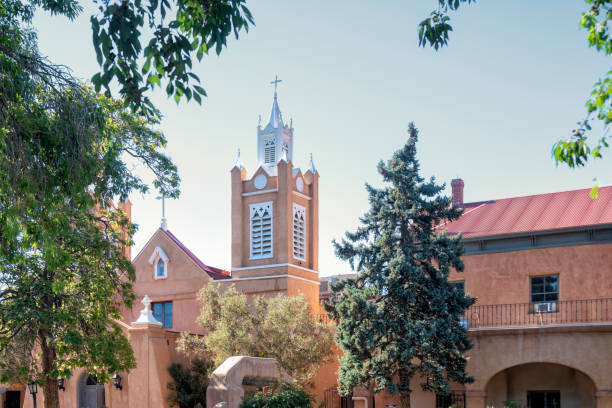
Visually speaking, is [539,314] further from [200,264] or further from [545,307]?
[200,264]

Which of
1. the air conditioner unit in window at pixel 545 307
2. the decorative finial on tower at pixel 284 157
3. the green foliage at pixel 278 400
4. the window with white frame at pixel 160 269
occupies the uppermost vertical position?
the decorative finial on tower at pixel 284 157

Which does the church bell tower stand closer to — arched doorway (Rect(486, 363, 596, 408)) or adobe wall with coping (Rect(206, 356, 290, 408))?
arched doorway (Rect(486, 363, 596, 408))

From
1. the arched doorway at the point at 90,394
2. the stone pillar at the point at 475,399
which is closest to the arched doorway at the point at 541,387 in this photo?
the stone pillar at the point at 475,399

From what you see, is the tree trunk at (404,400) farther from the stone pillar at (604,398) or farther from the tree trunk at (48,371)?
the tree trunk at (48,371)

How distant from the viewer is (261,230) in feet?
113

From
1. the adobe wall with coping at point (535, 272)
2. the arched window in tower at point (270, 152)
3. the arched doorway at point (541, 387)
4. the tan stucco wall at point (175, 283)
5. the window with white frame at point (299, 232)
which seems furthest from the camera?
the arched window in tower at point (270, 152)

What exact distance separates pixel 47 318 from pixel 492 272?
54.4 feet

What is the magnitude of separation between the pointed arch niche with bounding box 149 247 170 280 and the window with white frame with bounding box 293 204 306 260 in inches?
261

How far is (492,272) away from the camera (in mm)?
28312

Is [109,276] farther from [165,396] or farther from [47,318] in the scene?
[165,396]

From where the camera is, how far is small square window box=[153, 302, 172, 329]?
35.8 m

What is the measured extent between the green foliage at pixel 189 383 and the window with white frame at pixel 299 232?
7034mm

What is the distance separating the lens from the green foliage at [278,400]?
18891 mm

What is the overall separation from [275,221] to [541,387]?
44.7 ft
